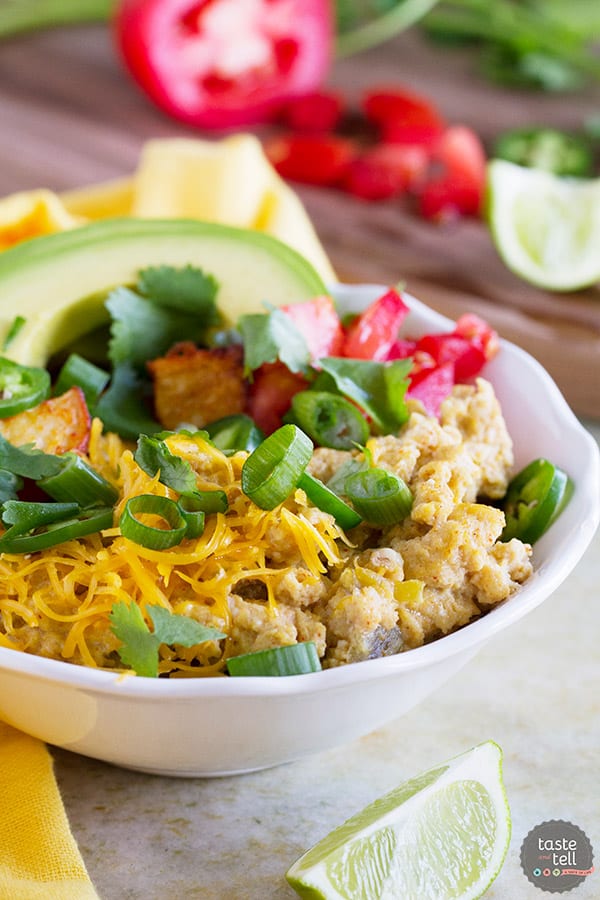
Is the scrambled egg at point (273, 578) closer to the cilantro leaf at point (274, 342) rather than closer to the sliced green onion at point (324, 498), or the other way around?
the sliced green onion at point (324, 498)

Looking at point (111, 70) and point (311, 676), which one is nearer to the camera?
point (311, 676)

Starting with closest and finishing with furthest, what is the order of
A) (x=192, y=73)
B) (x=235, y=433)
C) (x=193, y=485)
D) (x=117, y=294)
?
(x=193, y=485) < (x=235, y=433) < (x=117, y=294) < (x=192, y=73)

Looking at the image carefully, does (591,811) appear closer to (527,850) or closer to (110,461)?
(527,850)

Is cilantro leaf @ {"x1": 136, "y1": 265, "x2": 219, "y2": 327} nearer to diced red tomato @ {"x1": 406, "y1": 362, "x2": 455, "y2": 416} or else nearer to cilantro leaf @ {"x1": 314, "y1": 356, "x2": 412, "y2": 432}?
cilantro leaf @ {"x1": 314, "y1": 356, "x2": 412, "y2": 432}

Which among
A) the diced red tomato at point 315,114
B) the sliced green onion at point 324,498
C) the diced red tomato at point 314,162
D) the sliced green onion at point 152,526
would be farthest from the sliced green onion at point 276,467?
the diced red tomato at point 315,114

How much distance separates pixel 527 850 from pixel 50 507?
46.9 inches

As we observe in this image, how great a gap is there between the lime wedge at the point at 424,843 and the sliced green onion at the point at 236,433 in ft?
2.68

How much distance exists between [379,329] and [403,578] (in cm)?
83

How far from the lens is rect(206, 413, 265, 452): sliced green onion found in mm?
2582

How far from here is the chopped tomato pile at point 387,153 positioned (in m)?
4.85

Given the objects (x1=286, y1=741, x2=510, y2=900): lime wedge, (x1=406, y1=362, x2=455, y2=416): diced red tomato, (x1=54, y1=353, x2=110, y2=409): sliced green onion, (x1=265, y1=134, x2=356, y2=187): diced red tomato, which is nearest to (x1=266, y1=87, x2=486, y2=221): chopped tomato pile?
(x1=265, y1=134, x2=356, y2=187): diced red tomato

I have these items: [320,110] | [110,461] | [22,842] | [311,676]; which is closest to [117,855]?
[22,842]

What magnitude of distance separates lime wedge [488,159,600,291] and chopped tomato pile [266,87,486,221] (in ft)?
1.68

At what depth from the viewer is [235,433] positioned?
2625 millimetres
